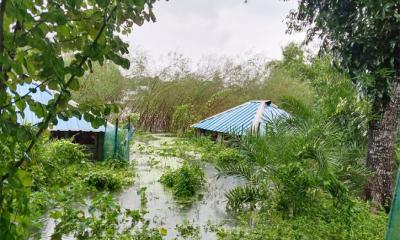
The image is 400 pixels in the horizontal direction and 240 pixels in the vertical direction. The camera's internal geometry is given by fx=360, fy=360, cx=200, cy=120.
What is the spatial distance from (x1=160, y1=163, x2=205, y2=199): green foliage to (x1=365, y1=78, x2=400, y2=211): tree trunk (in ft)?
9.26

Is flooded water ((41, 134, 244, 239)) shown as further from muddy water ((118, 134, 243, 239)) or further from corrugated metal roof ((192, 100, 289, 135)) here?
corrugated metal roof ((192, 100, 289, 135))

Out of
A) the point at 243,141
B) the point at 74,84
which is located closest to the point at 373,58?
the point at 243,141

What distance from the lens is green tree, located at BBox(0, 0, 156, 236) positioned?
2.67 ft

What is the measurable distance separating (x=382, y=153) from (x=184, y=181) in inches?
123

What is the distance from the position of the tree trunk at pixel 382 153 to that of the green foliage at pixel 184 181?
282cm

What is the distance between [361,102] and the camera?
201 inches

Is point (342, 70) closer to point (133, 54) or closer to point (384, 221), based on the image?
point (384, 221)

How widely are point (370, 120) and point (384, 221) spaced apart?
1.39 meters

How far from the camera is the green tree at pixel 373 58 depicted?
14.8 ft

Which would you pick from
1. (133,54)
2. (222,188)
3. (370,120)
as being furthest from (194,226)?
(133,54)

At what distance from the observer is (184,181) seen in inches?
246

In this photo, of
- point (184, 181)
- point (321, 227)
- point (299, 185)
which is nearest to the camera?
point (321, 227)

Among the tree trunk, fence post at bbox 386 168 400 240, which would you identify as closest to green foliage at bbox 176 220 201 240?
the tree trunk

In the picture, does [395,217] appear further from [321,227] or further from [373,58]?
[373,58]
